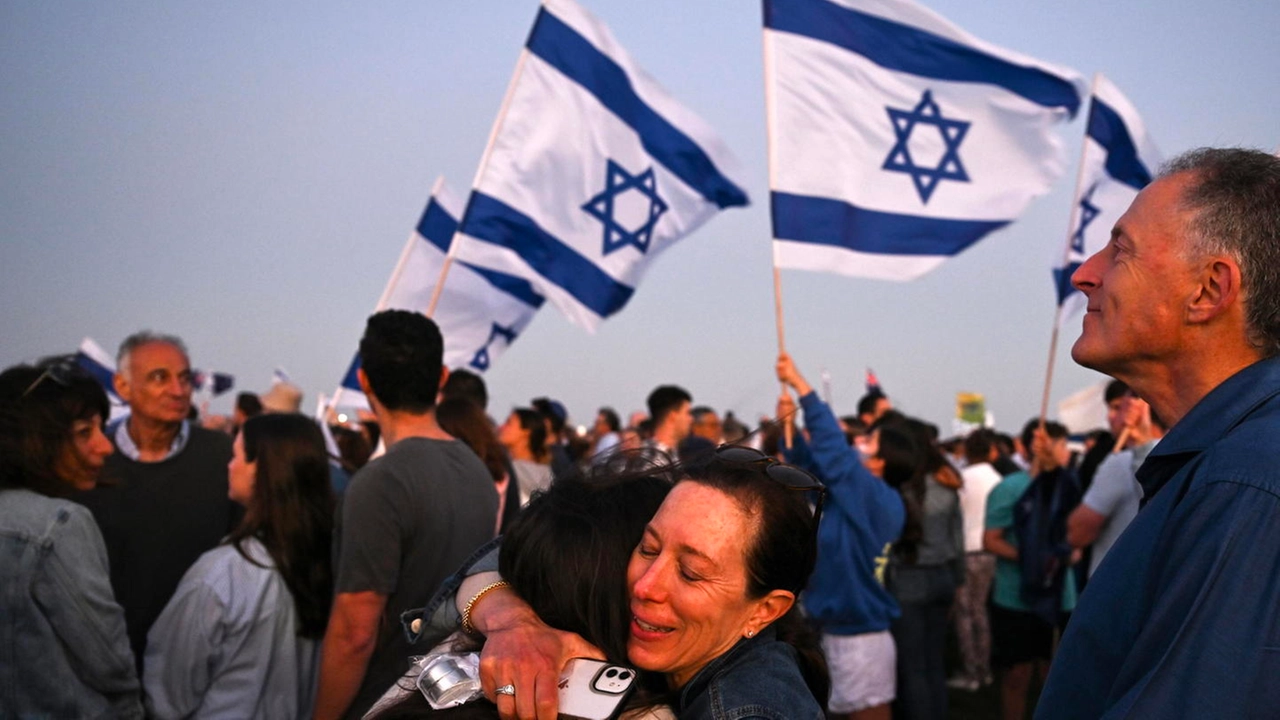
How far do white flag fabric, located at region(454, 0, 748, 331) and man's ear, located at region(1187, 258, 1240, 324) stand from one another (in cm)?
527

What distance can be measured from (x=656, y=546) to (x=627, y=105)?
19.7ft

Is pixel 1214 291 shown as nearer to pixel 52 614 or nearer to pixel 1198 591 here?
pixel 1198 591

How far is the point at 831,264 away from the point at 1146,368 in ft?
16.3

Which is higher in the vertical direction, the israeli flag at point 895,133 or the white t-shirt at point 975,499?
the israeli flag at point 895,133

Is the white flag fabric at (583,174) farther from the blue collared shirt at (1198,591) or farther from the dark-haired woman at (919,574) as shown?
the blue collared shirt at (1198,591)

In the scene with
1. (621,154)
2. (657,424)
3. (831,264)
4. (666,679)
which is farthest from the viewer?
(657,424)

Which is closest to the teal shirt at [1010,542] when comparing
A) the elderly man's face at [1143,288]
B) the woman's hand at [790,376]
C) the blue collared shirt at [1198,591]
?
the woman's hand at [790,376]

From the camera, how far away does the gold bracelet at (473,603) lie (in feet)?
7.10

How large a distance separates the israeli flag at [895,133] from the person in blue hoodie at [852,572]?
1337mm

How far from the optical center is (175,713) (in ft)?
Answer: 12.8

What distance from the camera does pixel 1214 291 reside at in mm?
2029

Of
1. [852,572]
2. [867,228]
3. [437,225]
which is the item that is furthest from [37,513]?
[437,225]

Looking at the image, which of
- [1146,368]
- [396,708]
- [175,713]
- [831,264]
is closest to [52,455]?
[175,713]

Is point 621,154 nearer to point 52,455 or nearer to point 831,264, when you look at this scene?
point 831,264
